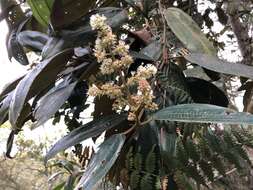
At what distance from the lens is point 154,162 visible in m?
0.51

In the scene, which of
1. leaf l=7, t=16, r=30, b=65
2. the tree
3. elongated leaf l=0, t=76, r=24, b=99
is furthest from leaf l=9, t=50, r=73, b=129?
leaf l=7, t=16, r=30, b=65

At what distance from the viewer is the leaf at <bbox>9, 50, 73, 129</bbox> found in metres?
0.54

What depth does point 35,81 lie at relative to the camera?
0.57m

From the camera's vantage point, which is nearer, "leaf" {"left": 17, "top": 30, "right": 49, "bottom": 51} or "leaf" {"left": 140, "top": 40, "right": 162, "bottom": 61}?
"leaf" {"left": 140, "top": 40, "right": 162, "bottom": 61}

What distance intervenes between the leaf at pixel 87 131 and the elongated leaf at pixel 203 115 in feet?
0.22

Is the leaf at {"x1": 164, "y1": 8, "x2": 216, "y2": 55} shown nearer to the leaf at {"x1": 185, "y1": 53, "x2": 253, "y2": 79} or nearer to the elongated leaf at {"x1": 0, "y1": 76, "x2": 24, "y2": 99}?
the leaf at {"x1": 185, "y1": 53, "x2": 253, "y2": 79}

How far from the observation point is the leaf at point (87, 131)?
541 mm

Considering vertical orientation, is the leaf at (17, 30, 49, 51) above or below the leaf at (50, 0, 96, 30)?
below

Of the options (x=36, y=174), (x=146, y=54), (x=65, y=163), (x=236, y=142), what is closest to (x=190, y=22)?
(x=146, y=54)

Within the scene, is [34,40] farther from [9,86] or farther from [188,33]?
[188,33]

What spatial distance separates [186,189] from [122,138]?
0.10 metres

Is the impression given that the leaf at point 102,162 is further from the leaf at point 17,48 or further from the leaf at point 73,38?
the leaf at point 17,48

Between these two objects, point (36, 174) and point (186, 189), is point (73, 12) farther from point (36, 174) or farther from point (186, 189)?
point (36, 174)

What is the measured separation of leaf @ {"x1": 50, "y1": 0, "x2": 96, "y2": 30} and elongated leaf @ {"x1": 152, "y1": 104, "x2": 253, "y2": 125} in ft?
0.62
